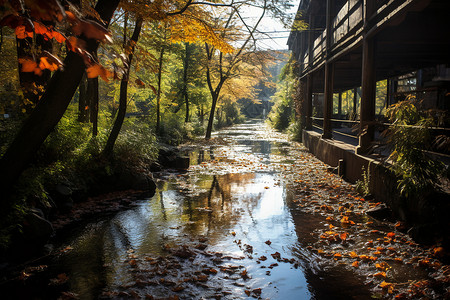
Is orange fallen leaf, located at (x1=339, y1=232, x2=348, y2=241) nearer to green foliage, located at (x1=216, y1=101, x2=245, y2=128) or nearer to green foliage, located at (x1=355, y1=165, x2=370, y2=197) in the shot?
green foliage, located at (x1=355, y1=165, x2=370, y2=197)

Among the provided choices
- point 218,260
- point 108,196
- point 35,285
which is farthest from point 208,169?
point 35,285

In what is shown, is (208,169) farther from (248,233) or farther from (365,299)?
(365,299)

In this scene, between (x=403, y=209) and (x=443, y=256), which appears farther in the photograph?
(x=403, y=209)

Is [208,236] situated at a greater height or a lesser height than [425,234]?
lesser

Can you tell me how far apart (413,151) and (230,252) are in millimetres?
3353

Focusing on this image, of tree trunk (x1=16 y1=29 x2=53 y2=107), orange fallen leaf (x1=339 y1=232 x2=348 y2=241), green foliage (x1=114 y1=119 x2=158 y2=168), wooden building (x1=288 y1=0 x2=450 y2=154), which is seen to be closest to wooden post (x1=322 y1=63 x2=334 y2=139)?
wooden building (x1=288 y1=0 x2=450 y2=154)

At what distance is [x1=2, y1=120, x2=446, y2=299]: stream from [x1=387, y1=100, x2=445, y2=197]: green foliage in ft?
3.02

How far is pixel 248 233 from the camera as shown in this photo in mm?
5684

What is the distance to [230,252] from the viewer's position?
Result: 4.86 meters

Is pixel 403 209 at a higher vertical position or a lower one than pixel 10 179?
lower

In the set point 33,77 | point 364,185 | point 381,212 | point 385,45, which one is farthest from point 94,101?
point 385,45

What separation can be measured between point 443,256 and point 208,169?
29.3ft

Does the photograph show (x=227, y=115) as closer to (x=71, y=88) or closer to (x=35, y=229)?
(x=35, y=229)

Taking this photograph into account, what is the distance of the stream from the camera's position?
3.80 m
